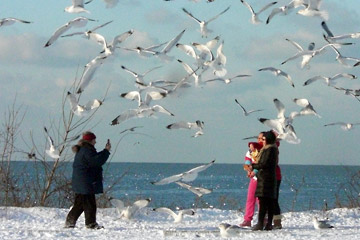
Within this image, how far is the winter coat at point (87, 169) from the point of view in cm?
1300

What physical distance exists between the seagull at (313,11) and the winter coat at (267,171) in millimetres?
2096

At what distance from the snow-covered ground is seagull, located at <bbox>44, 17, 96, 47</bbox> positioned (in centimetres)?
270

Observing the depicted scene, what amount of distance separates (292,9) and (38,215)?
5.15 meters

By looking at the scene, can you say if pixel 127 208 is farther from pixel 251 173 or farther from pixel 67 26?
pixel 67 26

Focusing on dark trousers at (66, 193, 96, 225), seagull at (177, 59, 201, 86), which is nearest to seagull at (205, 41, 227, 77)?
seagull at (177, 59, 201, 86)

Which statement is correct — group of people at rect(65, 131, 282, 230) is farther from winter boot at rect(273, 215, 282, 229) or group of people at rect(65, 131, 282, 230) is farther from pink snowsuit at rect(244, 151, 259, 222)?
pink snowsuit at rect(244, 151, 259, 222)

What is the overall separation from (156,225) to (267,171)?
7.41ft

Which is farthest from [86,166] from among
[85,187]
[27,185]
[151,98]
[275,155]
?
[27,185]

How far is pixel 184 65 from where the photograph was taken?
573 inches

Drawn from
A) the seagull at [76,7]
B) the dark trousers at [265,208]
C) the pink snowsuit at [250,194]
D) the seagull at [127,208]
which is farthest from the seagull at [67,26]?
the dark trousers at [265,208]

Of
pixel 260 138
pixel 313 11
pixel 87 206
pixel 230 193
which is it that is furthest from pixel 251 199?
pixel 230 193

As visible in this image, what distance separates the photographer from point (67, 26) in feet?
44.7

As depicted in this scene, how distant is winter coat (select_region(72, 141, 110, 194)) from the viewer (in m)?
13.0

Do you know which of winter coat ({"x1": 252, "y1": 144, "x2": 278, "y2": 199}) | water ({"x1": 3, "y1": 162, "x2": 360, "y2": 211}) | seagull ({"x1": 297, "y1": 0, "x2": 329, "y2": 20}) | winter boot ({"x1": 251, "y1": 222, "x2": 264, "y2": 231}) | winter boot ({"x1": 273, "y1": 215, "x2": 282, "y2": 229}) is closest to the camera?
winter coat ({"x1": 252, "y1": 144, "x2": 278, "y2": 199})
